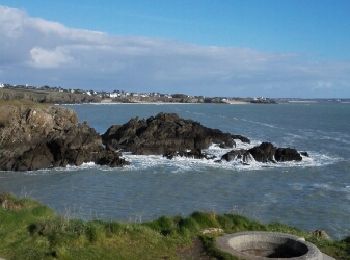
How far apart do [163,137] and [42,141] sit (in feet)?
39.8

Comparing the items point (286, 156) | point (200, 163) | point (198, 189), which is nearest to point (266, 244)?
point (198, 189)

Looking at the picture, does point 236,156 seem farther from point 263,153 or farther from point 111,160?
point 111,160

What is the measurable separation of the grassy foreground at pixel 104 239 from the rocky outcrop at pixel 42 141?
2510 centimetres

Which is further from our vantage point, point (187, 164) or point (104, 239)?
point (187, 164)

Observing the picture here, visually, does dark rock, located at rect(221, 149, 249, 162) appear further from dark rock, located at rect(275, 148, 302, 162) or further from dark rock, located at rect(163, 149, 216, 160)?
dark rock, located at rect(275, 148, 302, 162)

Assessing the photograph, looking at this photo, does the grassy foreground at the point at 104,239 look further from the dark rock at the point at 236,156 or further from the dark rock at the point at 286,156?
the dark rock at the point at 286,156

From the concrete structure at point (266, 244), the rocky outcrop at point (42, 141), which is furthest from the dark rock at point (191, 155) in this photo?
the concrete structure at point (266, 244)

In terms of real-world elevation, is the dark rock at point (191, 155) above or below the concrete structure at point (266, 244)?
below

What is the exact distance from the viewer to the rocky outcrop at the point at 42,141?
38.7 m

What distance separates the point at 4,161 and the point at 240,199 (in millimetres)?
19131

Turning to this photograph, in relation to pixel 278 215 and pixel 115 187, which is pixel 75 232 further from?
pixel 115 187

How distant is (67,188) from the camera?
100 feet

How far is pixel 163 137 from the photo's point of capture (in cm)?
4950

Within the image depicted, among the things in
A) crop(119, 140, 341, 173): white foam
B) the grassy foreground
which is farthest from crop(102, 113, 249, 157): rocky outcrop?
the grassy foreground
